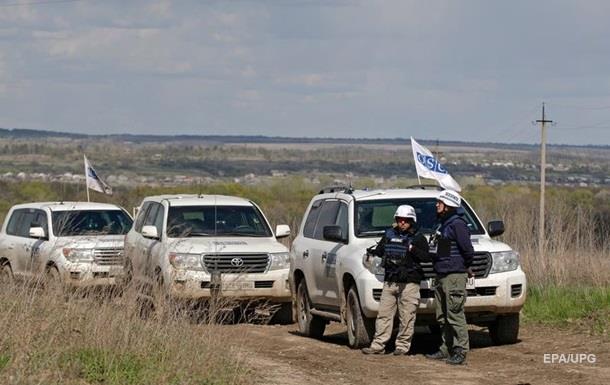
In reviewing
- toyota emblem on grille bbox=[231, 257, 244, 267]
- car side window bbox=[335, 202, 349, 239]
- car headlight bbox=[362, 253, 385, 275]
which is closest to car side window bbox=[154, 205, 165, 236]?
toyota emblem on grille bbox=[231, 257, 244, 267]

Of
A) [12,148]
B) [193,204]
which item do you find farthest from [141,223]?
[12,148]

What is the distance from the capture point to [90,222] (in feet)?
76.0

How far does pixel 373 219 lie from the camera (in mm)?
16422

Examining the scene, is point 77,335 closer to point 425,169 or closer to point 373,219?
point 373,219

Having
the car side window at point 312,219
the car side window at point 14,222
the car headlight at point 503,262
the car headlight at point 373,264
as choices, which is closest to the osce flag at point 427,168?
the car side window at point 312,219

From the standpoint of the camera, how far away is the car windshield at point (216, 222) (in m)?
19.5

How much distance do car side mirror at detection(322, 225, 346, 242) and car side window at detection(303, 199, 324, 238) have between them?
170 cm

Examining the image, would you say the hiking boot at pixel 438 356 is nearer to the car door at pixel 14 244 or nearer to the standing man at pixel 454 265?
the standing man at pixel 454 265

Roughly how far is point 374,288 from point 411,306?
1.94 feet

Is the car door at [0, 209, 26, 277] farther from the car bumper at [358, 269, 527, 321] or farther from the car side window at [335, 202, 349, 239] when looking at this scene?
the car bumper at [358, 269, 527, 321]

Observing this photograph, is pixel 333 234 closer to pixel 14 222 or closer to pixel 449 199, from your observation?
pixel 449 199

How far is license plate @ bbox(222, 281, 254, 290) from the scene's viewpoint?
1828cm

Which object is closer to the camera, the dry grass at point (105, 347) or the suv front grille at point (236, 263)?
the dry grass at point (105, 347)

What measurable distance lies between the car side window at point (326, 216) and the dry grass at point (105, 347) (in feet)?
12.0
